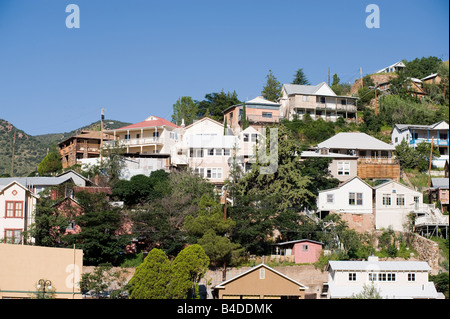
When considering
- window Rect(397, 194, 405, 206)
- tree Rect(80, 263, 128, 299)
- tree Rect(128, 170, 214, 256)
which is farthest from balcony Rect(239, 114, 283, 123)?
tree Rect(80, 263, 128, 299)

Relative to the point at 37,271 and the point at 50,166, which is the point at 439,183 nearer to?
the point at 37,271

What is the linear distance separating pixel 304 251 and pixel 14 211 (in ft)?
61.0

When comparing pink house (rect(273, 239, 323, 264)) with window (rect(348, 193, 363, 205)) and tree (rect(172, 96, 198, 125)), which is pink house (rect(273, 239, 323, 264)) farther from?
tree (rect(172, 96, 198, 125))

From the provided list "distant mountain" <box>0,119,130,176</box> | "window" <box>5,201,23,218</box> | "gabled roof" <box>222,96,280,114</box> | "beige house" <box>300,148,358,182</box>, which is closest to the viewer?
"window" <box>5,201,23,218</box>

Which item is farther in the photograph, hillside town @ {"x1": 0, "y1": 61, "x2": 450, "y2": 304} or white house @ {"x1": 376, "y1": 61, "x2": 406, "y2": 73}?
white house @ {"x1": 376, "y1": 61, "x2": 406, "y2": 73}

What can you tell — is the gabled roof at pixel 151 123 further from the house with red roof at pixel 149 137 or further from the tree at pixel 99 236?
the tree at pixel 99 236

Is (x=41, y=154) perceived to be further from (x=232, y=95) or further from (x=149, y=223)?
(x=149, y=223)

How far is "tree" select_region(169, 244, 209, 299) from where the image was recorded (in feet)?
Answer: 101

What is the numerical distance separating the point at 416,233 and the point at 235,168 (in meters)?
13.6

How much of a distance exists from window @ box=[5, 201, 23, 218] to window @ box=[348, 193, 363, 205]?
2238 centimetres

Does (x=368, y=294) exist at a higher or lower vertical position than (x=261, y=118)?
lower

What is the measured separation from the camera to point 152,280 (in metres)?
30.5

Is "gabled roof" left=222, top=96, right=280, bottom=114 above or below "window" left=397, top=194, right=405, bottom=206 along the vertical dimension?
above

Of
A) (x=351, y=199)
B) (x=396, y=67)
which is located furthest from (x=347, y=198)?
(x=396, y=67)
